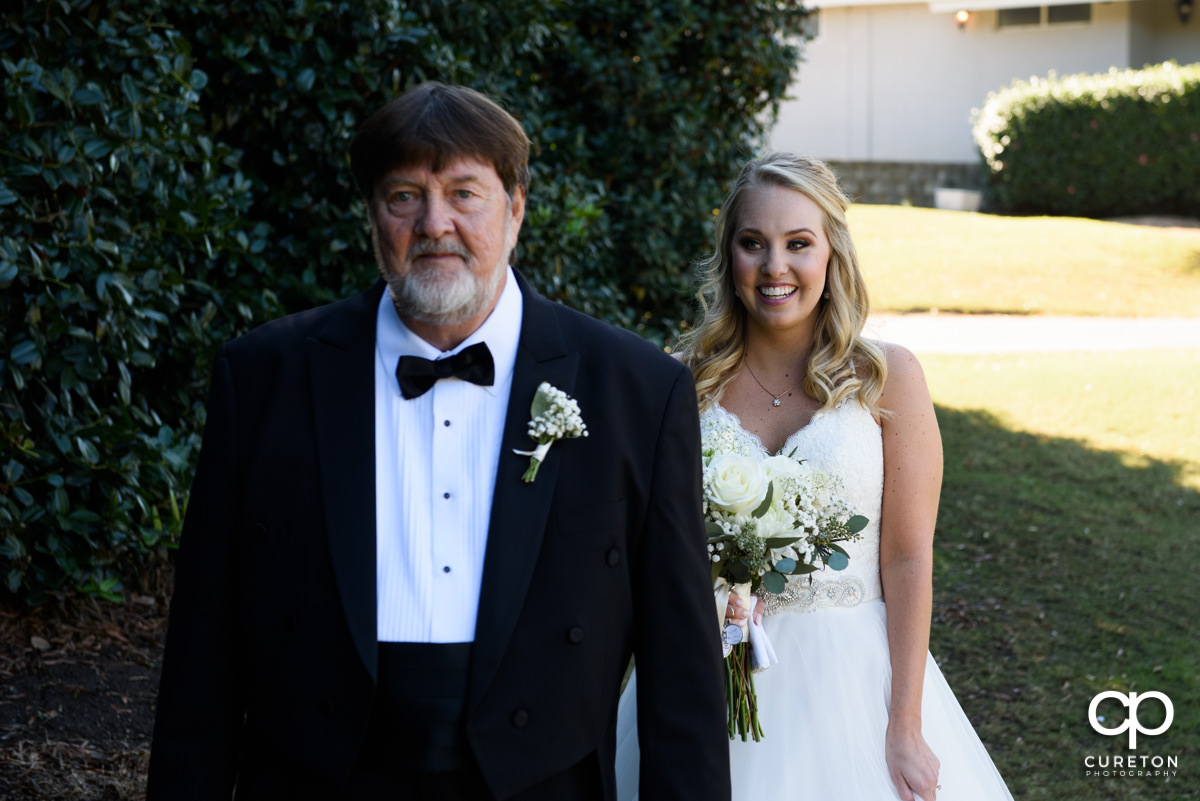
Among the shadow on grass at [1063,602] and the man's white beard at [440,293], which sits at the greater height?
the man's white beard at [440,293]

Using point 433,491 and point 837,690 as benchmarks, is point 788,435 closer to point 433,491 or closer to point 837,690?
point 837,690

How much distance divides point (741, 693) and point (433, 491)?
4.21 feet

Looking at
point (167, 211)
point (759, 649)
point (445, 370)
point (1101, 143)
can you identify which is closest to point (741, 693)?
point (759, 649)

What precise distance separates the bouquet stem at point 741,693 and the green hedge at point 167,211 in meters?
2.41

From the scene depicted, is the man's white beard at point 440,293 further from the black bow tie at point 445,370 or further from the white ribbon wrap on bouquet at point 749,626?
the white ribbon wrap on bouquet at point 749,626

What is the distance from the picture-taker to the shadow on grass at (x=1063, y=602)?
5.58m

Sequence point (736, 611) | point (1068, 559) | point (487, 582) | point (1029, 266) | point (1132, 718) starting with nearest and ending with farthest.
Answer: point (487, 582) → point (736, 611) → point (1132, 718) → point (1068, 559) → point (1029, 266)

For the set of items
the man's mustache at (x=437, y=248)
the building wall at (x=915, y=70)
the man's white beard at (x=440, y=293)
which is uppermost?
the building wall at (x=915, y=70)

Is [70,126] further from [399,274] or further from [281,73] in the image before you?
[399,274]

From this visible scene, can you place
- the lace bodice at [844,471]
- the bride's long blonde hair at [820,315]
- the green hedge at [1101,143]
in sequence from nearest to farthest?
1. the lace bodice at [844,471]
2. the bride's long blonde hair at [820,315]
3. the green hedge at [1101,143]

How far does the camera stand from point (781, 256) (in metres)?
3.42

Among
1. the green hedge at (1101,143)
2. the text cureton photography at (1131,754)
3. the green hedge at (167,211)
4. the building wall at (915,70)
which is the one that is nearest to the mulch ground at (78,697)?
the green hedge at (167,211)

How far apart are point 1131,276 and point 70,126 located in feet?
53.0

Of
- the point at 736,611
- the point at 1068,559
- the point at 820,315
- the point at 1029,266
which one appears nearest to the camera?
the point at 736,611
